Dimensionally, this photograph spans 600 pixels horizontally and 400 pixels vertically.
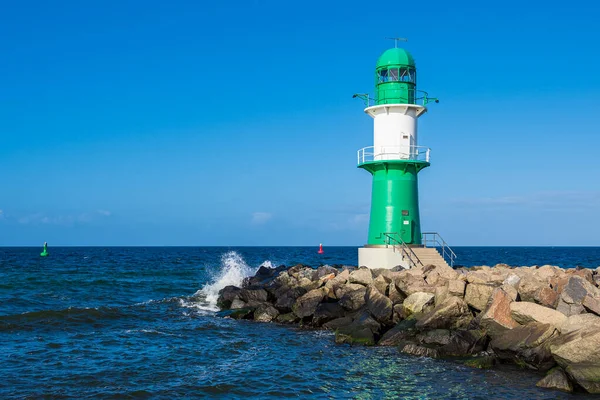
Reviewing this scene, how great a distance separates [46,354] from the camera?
45.2 ft

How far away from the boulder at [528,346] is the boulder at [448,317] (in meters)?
1.68

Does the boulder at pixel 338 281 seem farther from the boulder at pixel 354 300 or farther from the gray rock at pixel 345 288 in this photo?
the boulder at pixel 354 300

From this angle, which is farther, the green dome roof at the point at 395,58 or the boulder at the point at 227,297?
the boulder at the point at 227,297

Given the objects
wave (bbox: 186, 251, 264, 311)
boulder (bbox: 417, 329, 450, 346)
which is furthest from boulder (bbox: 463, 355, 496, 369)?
wave (bbox: 186, 251, 264, 311)

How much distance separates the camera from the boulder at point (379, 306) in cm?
1571

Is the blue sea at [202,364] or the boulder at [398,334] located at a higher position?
the boulder at [398,334]

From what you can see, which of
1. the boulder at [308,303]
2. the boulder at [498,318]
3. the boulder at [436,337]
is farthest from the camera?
the boulder at [308,303]

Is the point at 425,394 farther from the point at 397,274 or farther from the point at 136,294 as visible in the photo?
the point at 136,294

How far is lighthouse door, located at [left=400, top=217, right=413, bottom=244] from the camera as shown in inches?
852

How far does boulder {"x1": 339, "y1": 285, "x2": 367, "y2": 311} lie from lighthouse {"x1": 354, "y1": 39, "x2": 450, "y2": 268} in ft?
13.6

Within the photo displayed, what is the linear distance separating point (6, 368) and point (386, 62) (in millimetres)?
16315

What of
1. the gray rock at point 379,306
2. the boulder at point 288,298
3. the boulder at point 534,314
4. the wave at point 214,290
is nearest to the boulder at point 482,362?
the boulder at point 534,314

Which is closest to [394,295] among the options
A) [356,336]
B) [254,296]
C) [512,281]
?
[356,336]

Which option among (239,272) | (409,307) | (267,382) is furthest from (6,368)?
(239,272)
